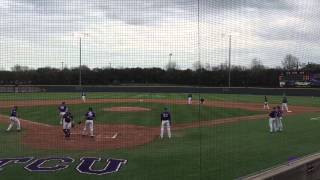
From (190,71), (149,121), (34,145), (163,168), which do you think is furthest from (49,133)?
(190,71)

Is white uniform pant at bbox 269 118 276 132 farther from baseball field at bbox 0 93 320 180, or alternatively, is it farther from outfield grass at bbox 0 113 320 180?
→ baseball field at bbox 0 93 320 180

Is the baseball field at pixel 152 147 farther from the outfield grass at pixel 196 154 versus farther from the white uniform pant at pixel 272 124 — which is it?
the white uniform pant at pixel 272 124

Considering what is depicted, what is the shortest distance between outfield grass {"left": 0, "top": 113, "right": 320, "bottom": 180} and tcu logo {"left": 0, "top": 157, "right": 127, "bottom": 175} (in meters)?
0.25

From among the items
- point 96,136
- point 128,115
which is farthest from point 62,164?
point 128,115

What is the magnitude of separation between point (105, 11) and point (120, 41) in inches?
20.5

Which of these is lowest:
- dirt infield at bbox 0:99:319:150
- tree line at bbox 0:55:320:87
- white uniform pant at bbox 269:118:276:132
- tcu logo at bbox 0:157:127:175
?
dirt infield at bbox 0:99:319:150

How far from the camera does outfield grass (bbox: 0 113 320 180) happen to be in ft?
38.9

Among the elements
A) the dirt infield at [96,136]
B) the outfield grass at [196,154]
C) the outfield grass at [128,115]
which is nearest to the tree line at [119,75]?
the outfield grass at [196,154]

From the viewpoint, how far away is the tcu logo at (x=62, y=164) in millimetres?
12727

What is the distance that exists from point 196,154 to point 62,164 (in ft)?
13.4

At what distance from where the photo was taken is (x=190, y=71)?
325 inches

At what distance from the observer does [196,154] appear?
14938mm

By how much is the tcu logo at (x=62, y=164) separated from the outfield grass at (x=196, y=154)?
25 cm

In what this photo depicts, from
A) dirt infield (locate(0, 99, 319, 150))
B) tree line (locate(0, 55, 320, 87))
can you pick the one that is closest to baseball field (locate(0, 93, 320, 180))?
dirt infield (locate(0, 99, 319, 150))
